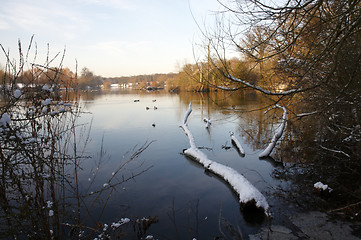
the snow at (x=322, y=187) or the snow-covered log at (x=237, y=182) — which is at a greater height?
the snow at (x=322, y=187)

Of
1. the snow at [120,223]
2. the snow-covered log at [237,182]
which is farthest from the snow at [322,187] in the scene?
the snow at [120,223]

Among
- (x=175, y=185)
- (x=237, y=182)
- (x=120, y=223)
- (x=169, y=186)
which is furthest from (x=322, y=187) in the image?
(x=120, y=223)

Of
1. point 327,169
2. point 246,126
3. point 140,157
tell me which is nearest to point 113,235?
point 140,157

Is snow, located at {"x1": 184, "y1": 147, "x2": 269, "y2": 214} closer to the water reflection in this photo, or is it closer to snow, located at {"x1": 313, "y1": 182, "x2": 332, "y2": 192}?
the water reflection

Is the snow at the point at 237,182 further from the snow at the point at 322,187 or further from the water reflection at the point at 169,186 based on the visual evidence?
the snow at the point at 322,187

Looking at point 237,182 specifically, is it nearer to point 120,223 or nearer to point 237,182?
point 237,182

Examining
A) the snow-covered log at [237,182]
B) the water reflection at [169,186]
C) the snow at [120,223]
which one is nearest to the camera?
the snow at [120,223]

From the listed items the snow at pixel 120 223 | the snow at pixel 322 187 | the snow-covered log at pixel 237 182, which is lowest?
the snow at pixel 120 223

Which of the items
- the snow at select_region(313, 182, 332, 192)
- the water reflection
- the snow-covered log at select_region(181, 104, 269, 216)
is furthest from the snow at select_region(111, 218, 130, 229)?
the snow at select_region(313, 182, 332, 192)

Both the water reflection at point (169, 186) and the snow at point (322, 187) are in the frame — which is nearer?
the water reflection at point (169, 186)

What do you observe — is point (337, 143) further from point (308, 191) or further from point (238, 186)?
point (238, 186)

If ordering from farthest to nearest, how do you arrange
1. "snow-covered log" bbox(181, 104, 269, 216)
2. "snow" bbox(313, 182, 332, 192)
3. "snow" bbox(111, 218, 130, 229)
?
"snow" bbox(313, 182, 332, 192) → "snow-covered log" bbox(181, 104, 269, 216) → "snow" bbox(111, 218, 130, 229)

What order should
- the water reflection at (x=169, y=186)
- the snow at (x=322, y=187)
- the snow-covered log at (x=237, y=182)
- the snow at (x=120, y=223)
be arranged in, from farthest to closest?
the snow at (x=322, y=187)
the snow-covered log at (x=237, y=182)
the water reflection at (x=169, y=186)
the snow at (x=120, y=223)

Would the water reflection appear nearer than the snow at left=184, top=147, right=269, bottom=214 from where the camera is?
Yes
